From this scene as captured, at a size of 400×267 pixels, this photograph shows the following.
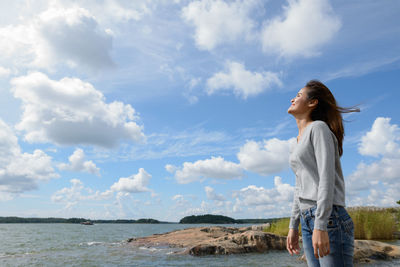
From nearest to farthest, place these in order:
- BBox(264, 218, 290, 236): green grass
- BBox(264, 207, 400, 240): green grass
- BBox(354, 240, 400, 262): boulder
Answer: BBox(354, 240, 400, 262): boulder < BBox(264, 207, 400, 240): green grass < BBox(264, 218, 290, 236): green grass

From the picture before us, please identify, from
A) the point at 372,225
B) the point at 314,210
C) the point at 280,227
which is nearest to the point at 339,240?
the point at 314,210

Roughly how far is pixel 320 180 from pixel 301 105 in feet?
2.75

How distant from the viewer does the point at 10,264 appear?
550 inches

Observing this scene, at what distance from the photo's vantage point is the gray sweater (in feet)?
7.86

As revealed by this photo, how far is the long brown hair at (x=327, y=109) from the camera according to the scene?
2.88m

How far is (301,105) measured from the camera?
119 inches

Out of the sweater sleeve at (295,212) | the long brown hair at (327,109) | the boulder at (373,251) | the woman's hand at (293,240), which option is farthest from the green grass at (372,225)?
the long brown hair at (327,109)

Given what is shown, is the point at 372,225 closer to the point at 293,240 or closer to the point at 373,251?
the point at 373,251

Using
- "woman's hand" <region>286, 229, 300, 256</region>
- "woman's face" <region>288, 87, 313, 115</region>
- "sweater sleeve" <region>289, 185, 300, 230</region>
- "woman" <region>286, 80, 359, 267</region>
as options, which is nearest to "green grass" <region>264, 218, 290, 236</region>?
"woman's hand" <region>286, 229, 300, 256</region>

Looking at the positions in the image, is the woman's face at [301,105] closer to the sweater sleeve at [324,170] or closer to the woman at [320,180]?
the woman at [320,180]

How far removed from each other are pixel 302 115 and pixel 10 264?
51.2ft

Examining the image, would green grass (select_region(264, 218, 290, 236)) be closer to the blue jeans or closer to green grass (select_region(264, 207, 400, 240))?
green grass (select_region(264, 207, 400, 240))

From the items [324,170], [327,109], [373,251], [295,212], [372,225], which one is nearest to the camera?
[324,170]

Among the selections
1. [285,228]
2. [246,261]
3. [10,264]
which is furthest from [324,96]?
[285,228]
